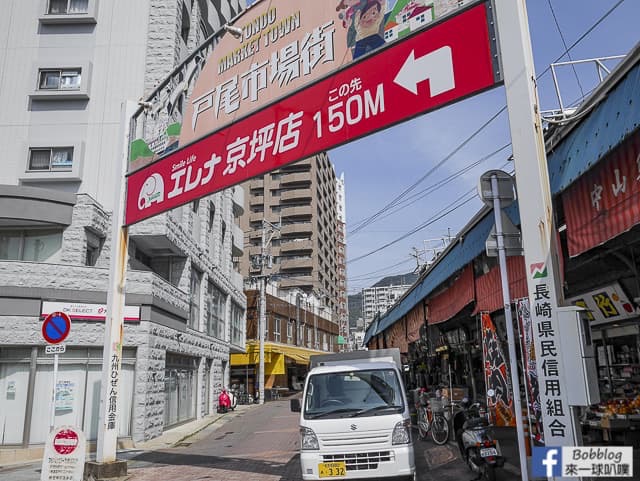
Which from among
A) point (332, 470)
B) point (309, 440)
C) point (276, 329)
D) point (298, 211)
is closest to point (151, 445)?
point (309, 440)

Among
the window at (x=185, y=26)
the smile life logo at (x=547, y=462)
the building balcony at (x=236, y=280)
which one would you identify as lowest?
the smile life logo at (x=547, y=462)

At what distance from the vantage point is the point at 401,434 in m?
7.55

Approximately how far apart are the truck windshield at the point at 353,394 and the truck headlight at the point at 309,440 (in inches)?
11.0

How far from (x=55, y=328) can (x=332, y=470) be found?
5376 millimetres

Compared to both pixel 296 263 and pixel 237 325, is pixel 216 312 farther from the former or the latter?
pixel 296 263

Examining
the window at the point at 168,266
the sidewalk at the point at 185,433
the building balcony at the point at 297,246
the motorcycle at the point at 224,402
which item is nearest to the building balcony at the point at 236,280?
the motorcycle at the point at 224,402

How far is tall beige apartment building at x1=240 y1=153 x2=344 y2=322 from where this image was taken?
73938 mm

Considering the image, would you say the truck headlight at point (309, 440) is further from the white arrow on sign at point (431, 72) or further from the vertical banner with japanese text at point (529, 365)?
the white arrow on sign at point (431, 72)

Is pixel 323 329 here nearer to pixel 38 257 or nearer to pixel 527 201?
pixel 38 257

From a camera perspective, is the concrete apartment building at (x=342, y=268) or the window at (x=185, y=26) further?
the concrete apartment building at (x=342, y=268)

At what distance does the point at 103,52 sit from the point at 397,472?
20.1 metres

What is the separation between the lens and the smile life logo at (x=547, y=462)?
3070 mm

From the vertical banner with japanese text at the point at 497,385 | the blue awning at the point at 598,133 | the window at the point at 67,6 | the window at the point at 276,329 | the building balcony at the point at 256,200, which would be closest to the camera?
the blue awning at the point at 598,133

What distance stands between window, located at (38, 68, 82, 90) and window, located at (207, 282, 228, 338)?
11.1 meters
